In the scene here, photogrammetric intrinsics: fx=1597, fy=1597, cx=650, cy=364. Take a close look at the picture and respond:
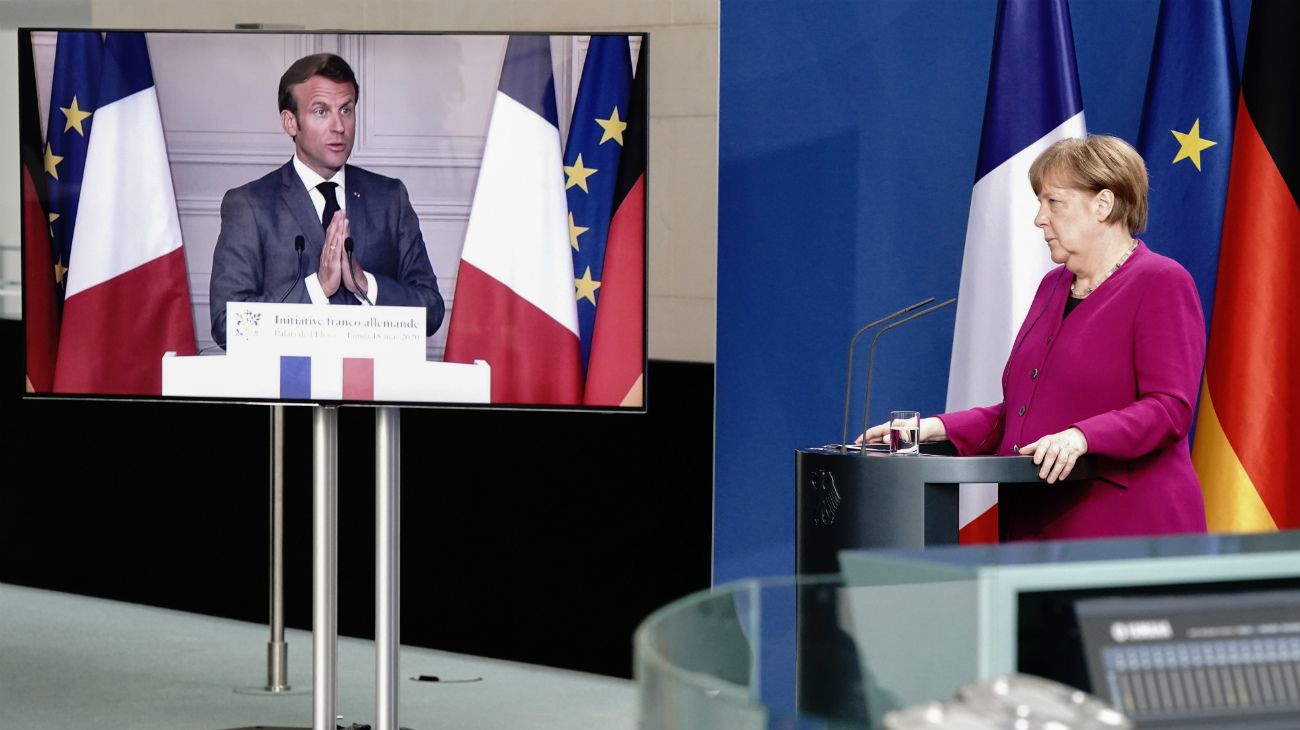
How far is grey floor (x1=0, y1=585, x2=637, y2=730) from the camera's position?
425 centimetres

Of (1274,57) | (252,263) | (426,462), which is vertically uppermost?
(1274,57)

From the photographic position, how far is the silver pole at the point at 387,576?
11.3 feet

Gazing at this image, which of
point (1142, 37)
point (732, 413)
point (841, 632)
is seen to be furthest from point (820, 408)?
point (841, 632)

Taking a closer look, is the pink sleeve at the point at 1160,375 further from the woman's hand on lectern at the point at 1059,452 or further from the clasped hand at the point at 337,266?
the clasped hand at the point at 337,266

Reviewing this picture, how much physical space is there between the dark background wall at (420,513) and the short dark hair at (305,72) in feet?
4.93

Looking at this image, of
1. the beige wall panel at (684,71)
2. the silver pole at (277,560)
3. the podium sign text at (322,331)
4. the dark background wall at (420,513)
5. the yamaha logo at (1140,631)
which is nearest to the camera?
the yamaha logo at (1140,631)

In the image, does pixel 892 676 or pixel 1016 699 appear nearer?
pixel 1016 699

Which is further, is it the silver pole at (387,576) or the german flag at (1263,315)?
the silver pole at (387,576)

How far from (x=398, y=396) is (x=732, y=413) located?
1.29m

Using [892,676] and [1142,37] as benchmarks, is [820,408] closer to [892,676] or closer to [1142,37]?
[1142,37]

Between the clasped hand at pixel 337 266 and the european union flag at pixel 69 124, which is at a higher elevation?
the european union flag at pixel 69 124

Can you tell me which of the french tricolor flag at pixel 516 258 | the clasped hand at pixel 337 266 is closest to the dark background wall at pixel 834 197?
the french tricolor flag at pixel 516 258

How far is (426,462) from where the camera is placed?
508 cm

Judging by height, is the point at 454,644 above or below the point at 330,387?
below
